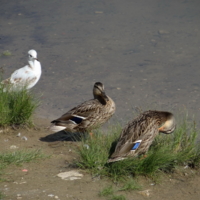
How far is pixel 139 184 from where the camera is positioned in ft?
17.3

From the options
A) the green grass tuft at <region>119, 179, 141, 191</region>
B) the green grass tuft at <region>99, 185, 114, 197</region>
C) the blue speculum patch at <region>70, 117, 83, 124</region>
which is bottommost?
the green grass tuft at <region>119, 179, 141, 191</region>

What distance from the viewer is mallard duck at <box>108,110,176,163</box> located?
552cm

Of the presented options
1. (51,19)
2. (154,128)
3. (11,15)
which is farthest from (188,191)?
(11,15)

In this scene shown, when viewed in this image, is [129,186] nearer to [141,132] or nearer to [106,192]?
[106,192]

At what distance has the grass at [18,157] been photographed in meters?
5.63

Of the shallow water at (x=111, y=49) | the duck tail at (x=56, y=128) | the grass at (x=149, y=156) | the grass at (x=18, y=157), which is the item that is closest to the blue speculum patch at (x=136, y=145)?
the grass at (x=149, y=156)

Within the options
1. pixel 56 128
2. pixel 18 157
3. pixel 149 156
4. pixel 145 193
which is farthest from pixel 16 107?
pixel 145 193

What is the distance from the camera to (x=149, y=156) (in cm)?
536

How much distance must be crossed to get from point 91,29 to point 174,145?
6.52 metres

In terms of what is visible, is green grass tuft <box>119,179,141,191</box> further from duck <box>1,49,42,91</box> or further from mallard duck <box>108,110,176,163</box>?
duck <box>1,49,42,91</box>

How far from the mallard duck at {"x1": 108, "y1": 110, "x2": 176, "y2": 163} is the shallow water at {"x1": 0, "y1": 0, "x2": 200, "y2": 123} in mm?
1877

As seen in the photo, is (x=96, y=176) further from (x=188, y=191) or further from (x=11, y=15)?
(x=11, y=15)

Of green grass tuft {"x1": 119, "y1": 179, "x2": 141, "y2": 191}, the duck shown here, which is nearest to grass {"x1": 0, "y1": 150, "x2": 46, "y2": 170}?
green grass tuft {"x1": 119, "y1": 179, "x2": 141, "y2": 191}

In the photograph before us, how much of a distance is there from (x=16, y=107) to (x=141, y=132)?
6.48 feet
